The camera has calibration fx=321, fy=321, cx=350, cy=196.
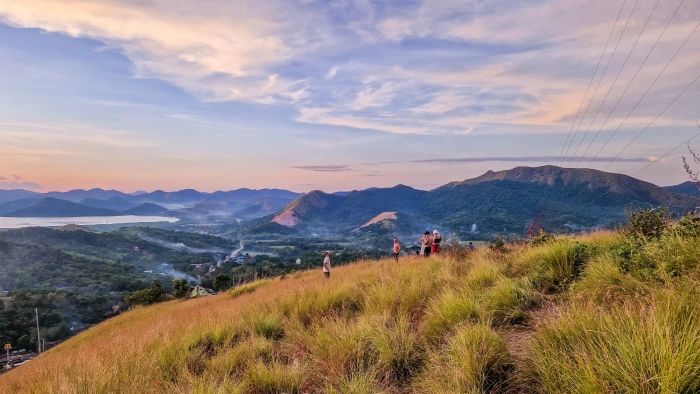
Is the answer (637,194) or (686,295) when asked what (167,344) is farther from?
(637,194)

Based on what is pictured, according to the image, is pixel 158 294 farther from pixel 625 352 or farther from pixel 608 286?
pixel 625 352

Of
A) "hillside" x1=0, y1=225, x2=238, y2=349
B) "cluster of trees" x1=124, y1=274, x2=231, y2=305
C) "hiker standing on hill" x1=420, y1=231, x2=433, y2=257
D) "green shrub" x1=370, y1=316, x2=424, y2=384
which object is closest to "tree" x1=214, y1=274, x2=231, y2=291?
"cluster of trees" x1=124, y1=274, x2=231, y2=305

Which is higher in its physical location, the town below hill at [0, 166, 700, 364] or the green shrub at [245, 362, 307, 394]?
the green shrub at [245, 362, 307, 394]

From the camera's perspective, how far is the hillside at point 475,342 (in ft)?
8.72

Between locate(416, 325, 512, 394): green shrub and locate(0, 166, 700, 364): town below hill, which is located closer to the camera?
locate(416, 325, 512, 394): green shrub

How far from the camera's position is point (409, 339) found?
435 centimetres

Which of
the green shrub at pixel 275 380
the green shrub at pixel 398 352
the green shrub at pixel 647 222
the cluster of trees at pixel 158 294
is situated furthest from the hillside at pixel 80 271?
the green shrub at pixel 647 222

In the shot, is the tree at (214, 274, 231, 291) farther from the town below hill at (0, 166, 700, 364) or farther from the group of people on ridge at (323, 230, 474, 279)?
the group of people on ridge at (323, 230, 474, 279)

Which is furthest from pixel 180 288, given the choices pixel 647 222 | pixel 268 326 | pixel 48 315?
pixel 647 222

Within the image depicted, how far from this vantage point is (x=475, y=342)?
357 centimetres

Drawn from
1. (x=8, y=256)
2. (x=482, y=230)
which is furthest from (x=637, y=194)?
(x=8, y=256)

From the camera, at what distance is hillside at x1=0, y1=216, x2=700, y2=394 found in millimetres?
2659

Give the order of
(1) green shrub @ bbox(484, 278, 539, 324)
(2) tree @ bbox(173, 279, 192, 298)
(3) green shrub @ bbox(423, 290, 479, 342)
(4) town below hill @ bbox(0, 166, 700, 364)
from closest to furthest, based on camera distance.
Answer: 1. (3) green shrub @ bbox(423, 290, 479, 342)
2. (1) green shrub @ bbox(484, 278, 539, 324)
3. (2) tree @ bbox(173, 279, 192, 298)
4. (4) town below hill @ bbox(0, 166, 700, 364)

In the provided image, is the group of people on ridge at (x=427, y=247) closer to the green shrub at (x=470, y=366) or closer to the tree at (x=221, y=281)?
the green shrub at (x=470, y=366)
